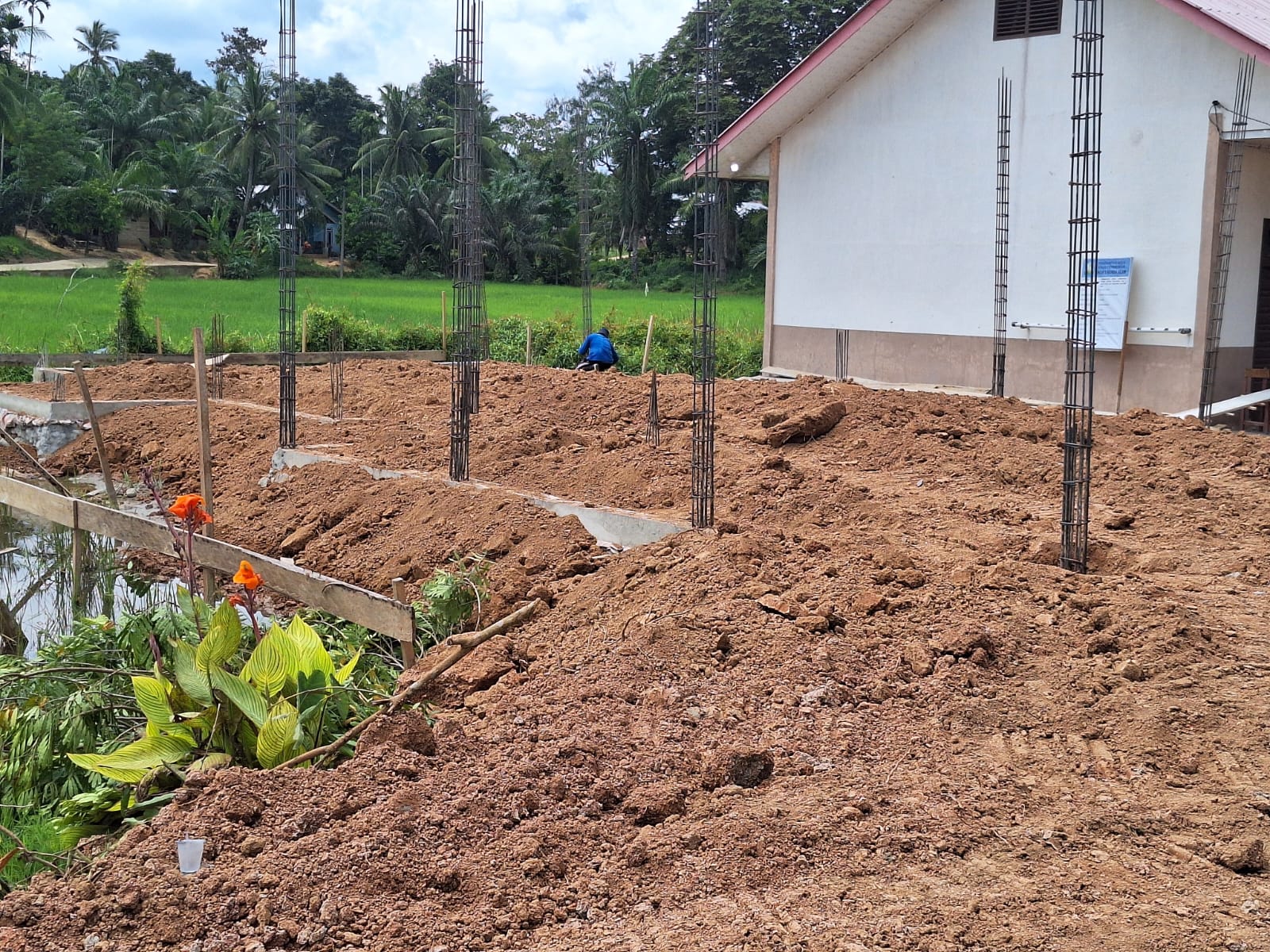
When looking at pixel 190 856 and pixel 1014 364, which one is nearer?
pixel 190 856

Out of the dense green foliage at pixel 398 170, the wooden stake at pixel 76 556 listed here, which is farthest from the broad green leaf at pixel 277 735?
the dense green foliage at pixel 398 170

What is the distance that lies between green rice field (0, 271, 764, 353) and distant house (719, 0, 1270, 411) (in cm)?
427

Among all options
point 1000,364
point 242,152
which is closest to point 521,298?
point 242,152

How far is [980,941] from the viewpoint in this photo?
3.32 metres

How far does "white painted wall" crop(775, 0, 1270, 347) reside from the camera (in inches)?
520

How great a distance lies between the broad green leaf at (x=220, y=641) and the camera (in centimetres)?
477

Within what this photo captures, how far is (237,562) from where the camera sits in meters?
6.89

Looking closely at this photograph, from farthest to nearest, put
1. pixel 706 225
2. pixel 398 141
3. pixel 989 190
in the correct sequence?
pixel 398 141 → pixel 989 190 → pixel 706 225

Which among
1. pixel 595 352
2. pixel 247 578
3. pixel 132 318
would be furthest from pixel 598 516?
pixel 132 318

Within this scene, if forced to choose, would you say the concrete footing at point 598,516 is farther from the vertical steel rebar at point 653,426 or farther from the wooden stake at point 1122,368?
the wooden stake at point 1122,368

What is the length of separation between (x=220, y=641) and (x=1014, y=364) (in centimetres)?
1236

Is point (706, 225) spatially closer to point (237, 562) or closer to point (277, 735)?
point (237, 562)

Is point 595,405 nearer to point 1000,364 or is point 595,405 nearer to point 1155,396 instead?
point 1000,364

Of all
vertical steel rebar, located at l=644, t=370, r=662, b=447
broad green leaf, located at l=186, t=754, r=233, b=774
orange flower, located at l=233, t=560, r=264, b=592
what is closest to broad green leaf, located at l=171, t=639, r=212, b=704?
broad green leaf, located at l=186, t=754, r=233, b=774
